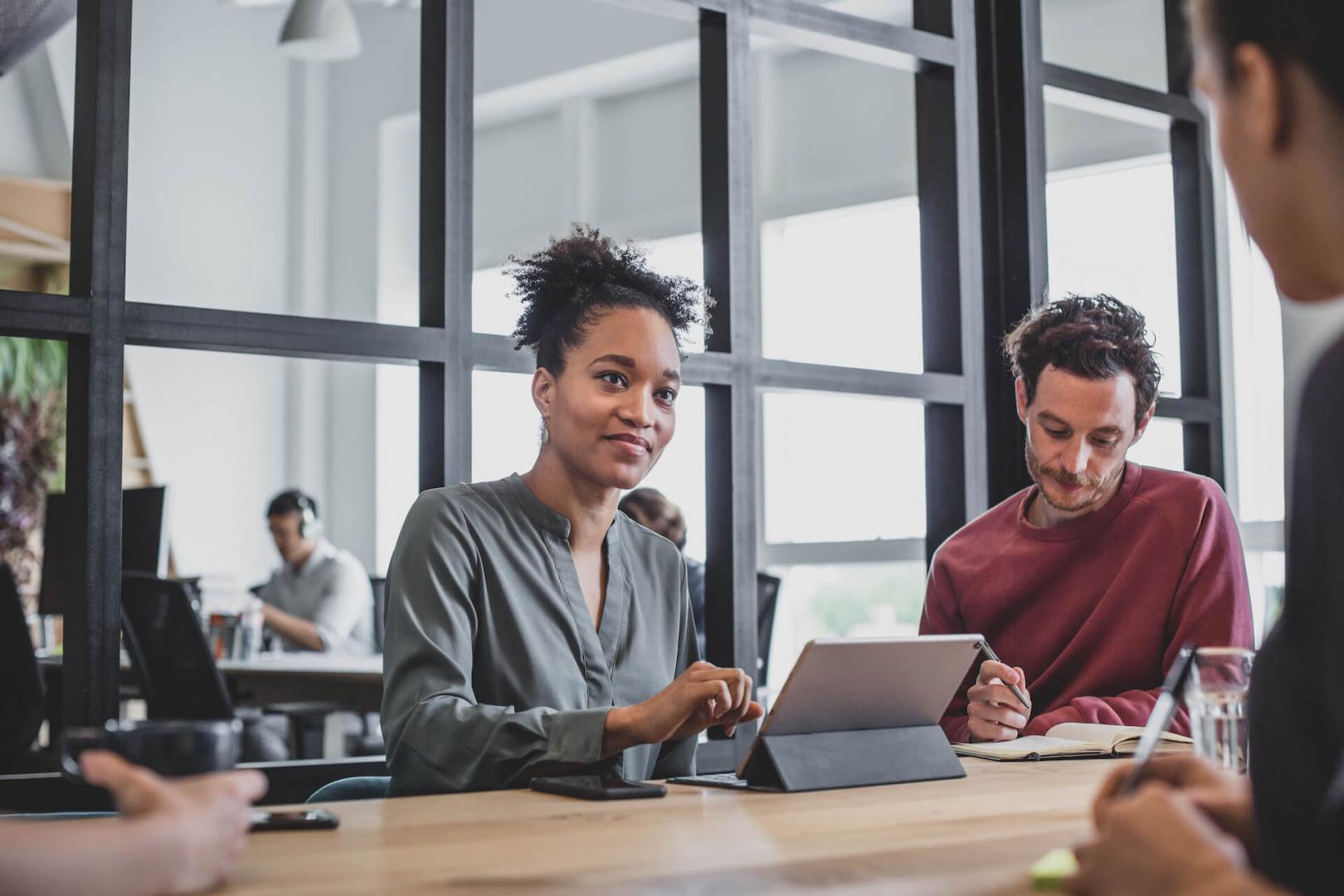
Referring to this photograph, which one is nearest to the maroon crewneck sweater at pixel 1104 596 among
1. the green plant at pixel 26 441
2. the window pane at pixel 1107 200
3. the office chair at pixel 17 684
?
the window pane at pixel 1107 200

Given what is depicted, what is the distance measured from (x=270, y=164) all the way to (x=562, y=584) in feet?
20.8

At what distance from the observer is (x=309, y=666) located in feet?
14.6

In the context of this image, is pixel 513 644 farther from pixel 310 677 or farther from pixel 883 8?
pixel 883 8

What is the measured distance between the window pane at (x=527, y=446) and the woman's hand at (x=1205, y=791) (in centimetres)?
522

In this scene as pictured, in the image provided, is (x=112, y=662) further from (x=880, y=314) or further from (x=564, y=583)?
(x=880, y=314)

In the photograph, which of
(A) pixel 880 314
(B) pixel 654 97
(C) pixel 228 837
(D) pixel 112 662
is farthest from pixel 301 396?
(C) pixel 228 837

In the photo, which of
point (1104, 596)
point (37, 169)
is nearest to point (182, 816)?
point (1104, 596)

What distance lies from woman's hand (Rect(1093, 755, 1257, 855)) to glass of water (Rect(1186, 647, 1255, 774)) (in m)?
0.44

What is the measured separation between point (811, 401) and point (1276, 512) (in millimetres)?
2514

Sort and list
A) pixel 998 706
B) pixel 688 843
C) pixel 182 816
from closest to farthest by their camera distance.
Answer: pixel 182 816, pixel 688 843, pixel 998 706

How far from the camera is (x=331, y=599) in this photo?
5.53m

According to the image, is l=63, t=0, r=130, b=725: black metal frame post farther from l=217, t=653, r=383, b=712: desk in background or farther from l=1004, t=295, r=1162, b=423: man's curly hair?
l=217, t=653, r=383, b=712: desk in background

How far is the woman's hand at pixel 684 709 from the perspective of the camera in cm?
161

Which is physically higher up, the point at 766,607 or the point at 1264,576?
the point at 1264,576
